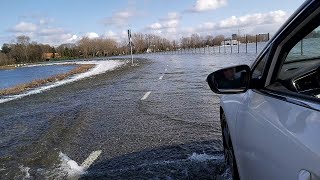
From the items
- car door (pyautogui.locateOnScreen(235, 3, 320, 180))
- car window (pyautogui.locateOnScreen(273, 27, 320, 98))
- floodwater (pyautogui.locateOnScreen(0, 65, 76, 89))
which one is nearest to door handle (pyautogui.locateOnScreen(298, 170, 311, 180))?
car door (pyautogui.locateOnScreen(235, 3, 320, 180))

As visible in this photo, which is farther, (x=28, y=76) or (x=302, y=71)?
(x=28, y=76)

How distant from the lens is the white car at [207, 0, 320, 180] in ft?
5.66

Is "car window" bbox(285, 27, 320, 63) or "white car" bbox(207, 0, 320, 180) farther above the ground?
"car window" bbox(285, 27, 320, 63)

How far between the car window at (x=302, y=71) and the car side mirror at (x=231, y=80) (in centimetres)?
21

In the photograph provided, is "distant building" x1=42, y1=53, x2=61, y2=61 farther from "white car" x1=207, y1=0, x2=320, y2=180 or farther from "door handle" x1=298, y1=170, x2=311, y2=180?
"door handle" x1=298, y1=170, x2=311, y2=180

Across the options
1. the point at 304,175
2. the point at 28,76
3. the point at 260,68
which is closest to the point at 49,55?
the point at 28,76

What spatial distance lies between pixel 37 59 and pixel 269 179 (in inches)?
7562

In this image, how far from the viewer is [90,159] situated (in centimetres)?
582

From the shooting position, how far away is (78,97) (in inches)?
548

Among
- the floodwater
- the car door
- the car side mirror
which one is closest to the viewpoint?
the car door

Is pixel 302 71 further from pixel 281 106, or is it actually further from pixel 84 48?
pixel 84 48

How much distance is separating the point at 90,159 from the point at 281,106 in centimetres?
408

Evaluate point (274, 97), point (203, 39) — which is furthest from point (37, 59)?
point (274, 97)

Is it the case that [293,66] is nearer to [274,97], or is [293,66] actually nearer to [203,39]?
[274,97]
